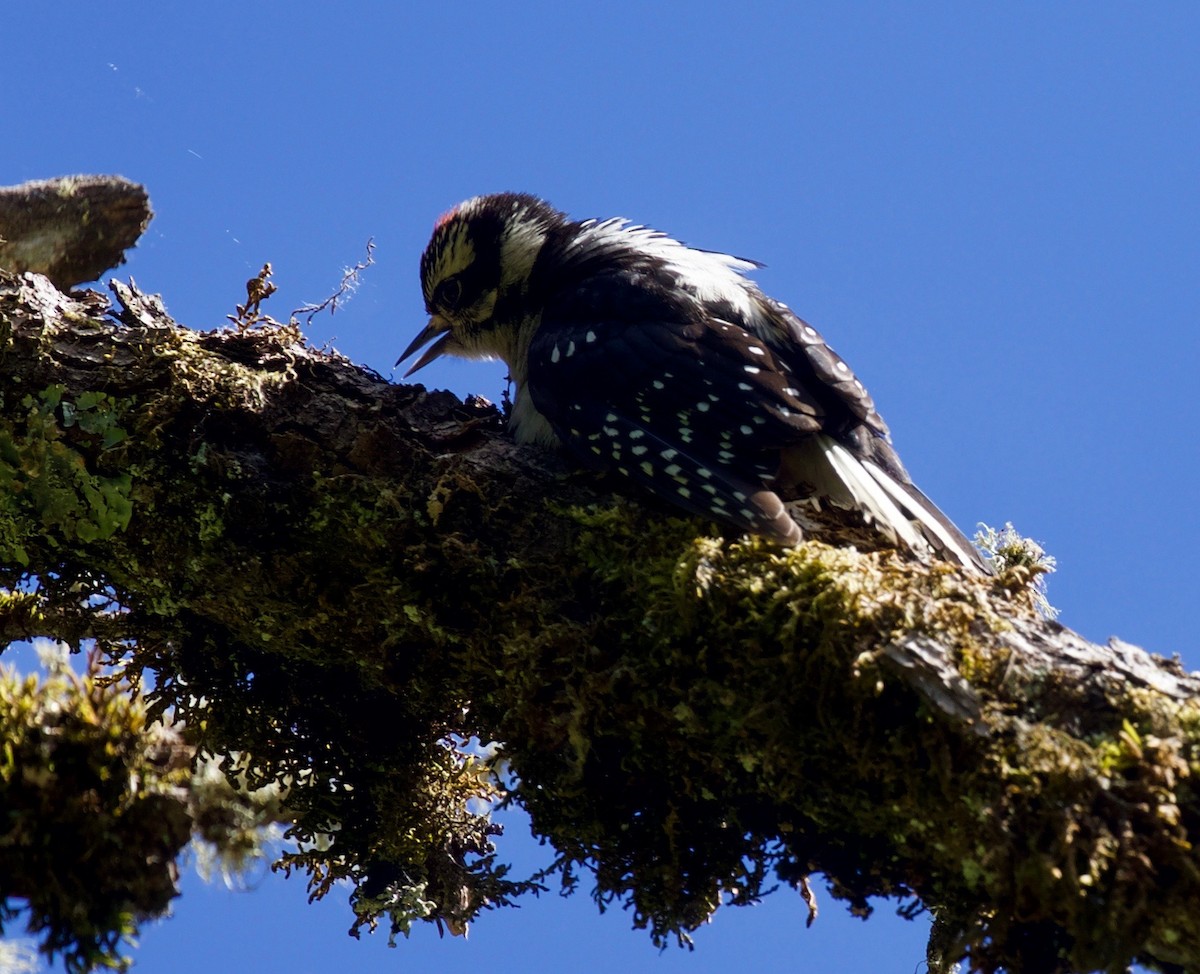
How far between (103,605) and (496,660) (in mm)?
1294

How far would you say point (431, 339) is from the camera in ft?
15.6

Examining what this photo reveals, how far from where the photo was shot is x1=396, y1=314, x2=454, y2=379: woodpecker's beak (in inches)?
184

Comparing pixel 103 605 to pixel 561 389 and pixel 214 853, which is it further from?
pixel 561 389

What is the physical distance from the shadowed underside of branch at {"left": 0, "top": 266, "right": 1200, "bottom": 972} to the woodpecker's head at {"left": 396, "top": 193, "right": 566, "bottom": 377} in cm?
98

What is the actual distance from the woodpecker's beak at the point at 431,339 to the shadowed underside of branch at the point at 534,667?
1149mm

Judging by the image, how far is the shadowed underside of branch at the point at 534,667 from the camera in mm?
2236

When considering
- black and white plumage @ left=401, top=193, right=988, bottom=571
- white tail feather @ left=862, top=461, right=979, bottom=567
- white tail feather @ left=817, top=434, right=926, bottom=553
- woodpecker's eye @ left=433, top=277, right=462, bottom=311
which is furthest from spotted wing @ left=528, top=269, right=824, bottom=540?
woodpecker's eye @ left=433, top=277, right=462, bottom=311

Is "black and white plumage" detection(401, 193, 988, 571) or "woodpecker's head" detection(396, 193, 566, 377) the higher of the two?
"woodpecker's head" detection(396, 193, 566, 377)

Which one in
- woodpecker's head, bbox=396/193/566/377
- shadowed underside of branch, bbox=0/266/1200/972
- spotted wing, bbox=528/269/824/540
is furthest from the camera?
woodpecker's head, bbox=396/193/566/377

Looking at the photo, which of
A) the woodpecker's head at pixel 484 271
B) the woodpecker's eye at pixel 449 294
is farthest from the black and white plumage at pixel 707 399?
the woodpecker's eye at pixel 449 294

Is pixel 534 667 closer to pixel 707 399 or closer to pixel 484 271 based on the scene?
pixel 707 399

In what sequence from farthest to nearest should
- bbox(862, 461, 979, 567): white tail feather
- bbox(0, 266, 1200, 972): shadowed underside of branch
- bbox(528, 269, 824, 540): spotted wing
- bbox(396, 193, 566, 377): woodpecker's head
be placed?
bbox(396, 193, 566, 377): woodpecker's head
bbox(862, 461, 979, 567): white tail feather
bbox(528, 269, 824, 540): spotted wing
bbox(0, 266, 1200, 972): shadowed underside of branch

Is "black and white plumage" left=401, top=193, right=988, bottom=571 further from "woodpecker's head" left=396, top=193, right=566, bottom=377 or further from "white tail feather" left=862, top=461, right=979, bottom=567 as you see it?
"woodpecker's head" left=396, top=193, right=566, bottom=377

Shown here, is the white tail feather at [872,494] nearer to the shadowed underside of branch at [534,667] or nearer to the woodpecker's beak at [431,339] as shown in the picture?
the shadowed underside of branch at [534,667]
